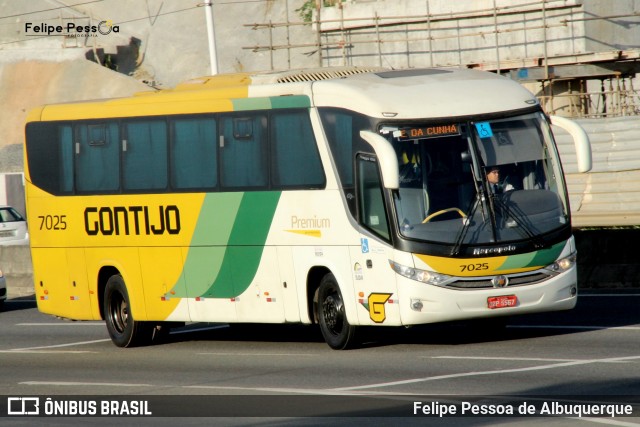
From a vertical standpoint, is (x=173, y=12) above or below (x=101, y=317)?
above

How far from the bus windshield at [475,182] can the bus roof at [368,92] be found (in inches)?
9.4

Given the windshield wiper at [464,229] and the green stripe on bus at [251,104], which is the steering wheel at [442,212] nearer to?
the windshield wiper at [464,229]

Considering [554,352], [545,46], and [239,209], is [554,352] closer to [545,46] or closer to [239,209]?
[239,209]

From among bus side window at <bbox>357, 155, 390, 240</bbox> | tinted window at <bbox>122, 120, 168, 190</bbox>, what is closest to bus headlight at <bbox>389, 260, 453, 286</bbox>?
bus side window at <bbox>357, 155, 390, 240</bbox>

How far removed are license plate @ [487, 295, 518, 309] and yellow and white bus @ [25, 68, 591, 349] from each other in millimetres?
16

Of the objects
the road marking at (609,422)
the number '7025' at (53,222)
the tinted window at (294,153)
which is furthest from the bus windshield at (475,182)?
the number '7025' at (53,222)

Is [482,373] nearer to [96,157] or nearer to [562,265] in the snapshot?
[562,265]

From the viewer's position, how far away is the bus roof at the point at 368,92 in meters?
Result: 16.5

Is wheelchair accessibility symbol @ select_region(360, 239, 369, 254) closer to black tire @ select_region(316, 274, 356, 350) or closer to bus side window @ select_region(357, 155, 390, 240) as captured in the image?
bus side window @ select_region(357, 155, 390, 240)

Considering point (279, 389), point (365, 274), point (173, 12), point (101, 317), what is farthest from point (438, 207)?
point (173, 12)

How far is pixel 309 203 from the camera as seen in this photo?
17312mm

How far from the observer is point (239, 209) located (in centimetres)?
1823

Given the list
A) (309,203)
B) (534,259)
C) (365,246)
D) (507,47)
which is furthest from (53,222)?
(507,47)

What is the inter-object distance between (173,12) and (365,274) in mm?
47417
